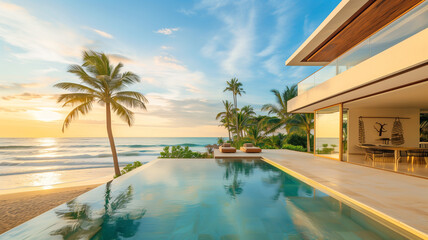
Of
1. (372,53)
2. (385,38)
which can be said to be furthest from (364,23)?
(385,38)

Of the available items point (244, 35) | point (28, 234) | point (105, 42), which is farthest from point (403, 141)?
point (105, 42)

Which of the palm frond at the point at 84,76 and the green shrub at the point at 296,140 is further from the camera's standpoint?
the green shrub at the point at 296,140

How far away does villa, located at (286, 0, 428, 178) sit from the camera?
194 inches

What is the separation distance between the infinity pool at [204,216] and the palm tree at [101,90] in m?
7.07

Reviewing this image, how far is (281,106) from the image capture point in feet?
62.7

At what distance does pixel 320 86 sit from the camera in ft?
29.1

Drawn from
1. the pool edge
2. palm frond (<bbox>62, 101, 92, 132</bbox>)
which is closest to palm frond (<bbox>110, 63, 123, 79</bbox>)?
palm frond (<bbox>62, 101, 92, 132</bbox>)

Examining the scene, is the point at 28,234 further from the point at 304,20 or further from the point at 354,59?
the point at 304,20

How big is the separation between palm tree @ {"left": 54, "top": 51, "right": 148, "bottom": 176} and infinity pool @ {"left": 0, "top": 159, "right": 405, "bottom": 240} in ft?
23.2

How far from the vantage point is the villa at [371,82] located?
494 centimetres

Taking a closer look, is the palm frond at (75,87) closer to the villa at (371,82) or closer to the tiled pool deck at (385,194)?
the tiled pool deck at (385,194)

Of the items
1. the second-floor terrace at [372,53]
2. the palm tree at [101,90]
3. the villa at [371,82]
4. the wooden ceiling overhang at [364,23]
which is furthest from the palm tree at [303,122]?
the palm tree at [101,90]

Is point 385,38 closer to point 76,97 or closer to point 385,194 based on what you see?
point 385,194

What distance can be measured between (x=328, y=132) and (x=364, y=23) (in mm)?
5275
